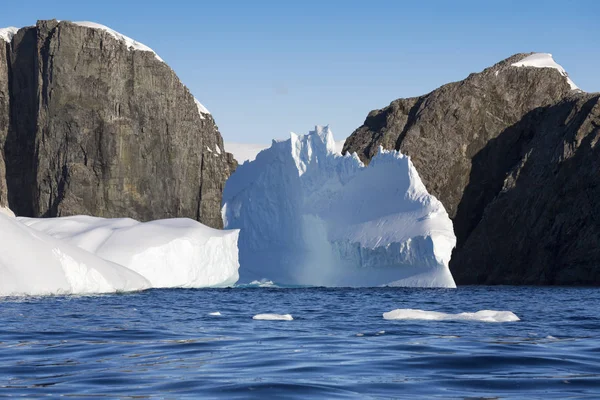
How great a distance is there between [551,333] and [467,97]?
241ft

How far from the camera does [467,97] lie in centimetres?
8994

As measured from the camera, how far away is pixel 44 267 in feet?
106

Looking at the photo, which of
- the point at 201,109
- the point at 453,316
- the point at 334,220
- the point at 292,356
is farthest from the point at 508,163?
the point at 292,356

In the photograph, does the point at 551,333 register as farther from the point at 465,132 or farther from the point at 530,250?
the point at 465,132

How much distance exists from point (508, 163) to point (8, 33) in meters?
56.5

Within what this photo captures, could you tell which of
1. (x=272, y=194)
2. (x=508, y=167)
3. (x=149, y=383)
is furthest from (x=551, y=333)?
(x=508, y=167)

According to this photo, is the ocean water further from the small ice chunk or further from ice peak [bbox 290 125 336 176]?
ice peak [bbox 290 125 336 176]

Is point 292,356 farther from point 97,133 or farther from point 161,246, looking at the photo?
point 97,133

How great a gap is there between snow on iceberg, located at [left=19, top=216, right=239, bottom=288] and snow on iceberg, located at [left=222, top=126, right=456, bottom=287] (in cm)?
187

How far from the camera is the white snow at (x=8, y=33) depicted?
106 m

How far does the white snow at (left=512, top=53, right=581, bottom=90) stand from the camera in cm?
9200

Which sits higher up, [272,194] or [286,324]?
[272,194]

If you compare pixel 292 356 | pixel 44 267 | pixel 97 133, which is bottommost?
pixel 292 356

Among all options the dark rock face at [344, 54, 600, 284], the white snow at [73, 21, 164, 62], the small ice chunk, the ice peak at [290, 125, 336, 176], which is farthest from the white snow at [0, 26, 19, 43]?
the small ice chunk
